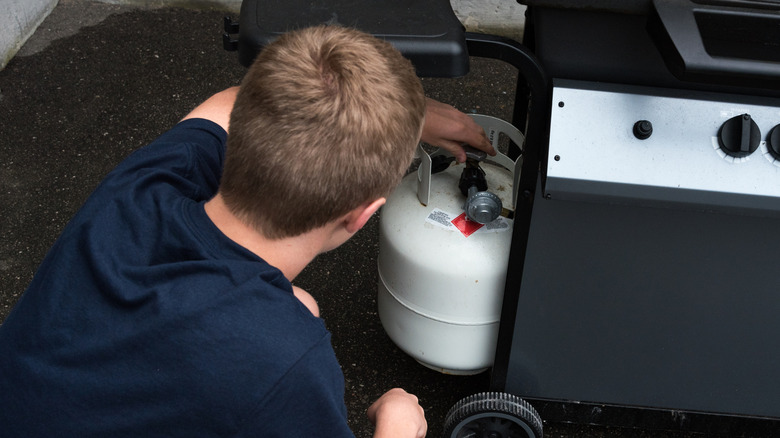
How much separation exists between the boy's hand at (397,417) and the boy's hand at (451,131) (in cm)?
52

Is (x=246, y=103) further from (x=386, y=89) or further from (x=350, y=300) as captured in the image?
(x=350, y=300)

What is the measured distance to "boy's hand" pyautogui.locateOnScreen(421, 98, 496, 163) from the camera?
1554 millimetres

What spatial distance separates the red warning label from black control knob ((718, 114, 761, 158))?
51 cm

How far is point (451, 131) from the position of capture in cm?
157

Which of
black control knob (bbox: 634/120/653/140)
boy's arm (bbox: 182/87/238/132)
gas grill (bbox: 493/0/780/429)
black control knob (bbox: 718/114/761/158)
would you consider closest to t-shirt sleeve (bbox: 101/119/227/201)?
boy's arm (bbox: 182/87/238/132)

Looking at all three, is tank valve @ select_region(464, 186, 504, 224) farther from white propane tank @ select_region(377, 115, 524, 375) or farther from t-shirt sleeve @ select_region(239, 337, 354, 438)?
t-shirt sleeve @ select_region(239, 337, 354, 438)

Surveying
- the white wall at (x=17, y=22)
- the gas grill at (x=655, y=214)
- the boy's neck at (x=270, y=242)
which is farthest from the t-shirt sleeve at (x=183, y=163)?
the white wall at (x=17, y=22)

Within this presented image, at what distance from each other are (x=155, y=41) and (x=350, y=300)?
169cm

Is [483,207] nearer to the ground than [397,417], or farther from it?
farther from it

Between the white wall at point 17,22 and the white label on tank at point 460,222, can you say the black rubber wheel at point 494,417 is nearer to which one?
the white label on tank at point 460,222

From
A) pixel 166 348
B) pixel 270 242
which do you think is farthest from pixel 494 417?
pixel 166 348

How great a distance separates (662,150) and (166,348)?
82cm

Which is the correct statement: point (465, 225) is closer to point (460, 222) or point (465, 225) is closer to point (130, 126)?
point (460, 222)

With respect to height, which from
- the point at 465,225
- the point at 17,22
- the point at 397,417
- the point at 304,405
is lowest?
the point at 17,22
